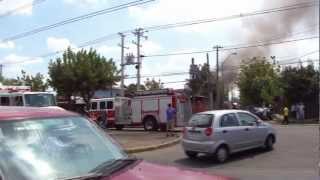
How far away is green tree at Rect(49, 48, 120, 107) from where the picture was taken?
57.9 m

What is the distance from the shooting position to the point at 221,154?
1775cm

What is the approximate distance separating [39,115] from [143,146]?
17417mm

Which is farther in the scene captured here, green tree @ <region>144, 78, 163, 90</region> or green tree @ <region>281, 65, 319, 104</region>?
green tree @ <region>144, 78, 163, 90</region>

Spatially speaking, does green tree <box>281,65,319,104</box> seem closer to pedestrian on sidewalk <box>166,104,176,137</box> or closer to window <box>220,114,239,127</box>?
pedestrian on sidewalk <box>166,104,176,137</box>

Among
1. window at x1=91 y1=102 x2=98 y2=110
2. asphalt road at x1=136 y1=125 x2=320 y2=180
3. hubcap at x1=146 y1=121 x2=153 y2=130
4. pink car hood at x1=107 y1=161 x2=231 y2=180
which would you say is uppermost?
window at x1=91 y1=102 x2=98 y2=110

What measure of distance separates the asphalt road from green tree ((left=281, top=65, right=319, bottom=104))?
127 ft

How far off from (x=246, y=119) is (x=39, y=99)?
14451 mm

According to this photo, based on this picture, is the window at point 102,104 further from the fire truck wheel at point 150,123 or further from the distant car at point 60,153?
the distant car at point 60,153

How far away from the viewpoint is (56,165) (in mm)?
4363

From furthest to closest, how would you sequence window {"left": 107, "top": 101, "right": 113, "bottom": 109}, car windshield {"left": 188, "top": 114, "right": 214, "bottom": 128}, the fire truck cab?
window {"left": 107, "top": 101, "right": 113, "bottom": 109}, the fire truck cab, car windshield {"left": 188, "top": 114, "right": 214, "bottom": 128}

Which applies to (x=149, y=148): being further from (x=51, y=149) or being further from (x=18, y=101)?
(x=51, y=149)

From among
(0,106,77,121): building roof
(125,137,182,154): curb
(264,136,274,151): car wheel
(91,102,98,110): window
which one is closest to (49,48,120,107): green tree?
(91,102,98,110): window

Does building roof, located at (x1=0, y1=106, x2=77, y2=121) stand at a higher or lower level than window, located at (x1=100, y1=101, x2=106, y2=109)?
lower

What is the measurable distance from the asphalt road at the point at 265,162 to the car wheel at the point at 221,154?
0.20 metres
